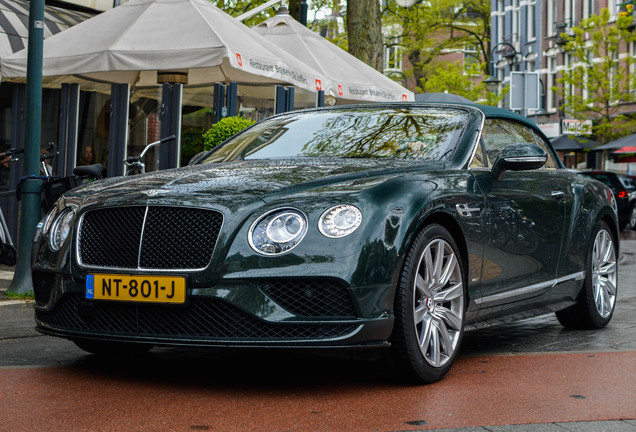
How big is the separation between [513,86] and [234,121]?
37.0 feet

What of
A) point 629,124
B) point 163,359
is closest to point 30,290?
point 163,359

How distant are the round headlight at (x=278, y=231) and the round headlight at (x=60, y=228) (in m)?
1.07

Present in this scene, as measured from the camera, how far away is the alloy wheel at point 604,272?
740cm

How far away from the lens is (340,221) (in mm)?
4566

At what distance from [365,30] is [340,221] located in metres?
14.9

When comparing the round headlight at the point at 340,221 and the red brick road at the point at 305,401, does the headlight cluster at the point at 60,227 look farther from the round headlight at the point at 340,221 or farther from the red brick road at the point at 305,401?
the round headlight at the point at 340,221

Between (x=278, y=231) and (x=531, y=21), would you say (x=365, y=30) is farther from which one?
(x=531, y=21)

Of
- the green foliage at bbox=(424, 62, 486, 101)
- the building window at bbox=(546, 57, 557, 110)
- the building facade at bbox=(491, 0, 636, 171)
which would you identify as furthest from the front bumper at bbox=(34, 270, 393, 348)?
the building window at bbox=(546, 57, 557, 110)

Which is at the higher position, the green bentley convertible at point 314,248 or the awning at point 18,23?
the awning at point 18,23

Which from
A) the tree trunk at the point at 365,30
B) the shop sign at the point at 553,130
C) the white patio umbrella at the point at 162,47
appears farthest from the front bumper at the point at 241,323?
the shop sign at the point at 553,130

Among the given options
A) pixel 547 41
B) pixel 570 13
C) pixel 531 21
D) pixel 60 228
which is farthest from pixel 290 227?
Answer: pixel 531 21

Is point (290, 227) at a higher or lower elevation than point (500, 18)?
lower

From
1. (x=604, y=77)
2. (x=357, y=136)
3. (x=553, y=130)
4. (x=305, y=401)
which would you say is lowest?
(x=305, y=401)

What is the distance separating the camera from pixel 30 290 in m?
8.73
